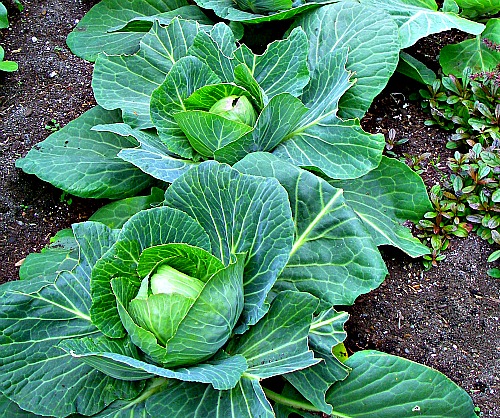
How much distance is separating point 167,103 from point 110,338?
3.68ft

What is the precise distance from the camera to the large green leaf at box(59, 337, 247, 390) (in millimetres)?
1729

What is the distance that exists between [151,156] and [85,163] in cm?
44

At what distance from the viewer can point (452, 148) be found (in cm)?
310

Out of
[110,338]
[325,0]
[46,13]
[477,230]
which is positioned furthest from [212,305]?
[46,13]

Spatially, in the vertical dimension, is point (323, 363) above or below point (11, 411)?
above

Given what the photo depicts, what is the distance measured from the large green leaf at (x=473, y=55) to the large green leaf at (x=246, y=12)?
80 centimetres

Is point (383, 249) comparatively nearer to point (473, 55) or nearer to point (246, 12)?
point (473, 55)

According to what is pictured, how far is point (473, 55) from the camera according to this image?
343 centimetres

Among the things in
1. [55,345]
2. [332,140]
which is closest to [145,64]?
[332,140]

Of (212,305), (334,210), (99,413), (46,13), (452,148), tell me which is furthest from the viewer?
(46,13)

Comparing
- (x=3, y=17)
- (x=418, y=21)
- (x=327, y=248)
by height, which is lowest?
(x=3, y=17)

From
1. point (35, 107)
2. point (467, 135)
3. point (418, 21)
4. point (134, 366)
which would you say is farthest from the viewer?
point (35, 107)

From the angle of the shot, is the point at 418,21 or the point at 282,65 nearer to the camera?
the point at 282,65

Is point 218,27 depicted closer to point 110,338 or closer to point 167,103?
point 167,103
